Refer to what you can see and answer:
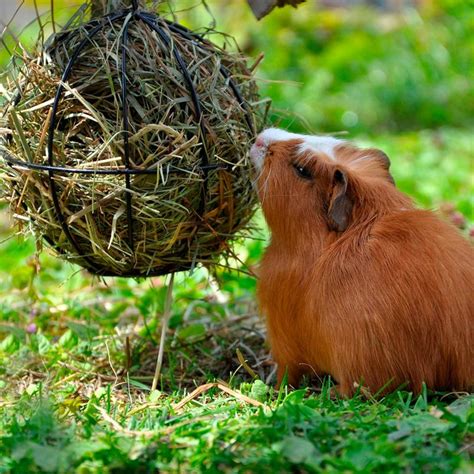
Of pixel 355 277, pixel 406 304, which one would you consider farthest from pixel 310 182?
pixel 406 304

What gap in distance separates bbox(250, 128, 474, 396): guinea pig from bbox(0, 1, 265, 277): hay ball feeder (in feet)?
0.77

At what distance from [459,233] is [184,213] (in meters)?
1.09

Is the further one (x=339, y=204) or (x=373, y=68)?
(x=373, y=68)

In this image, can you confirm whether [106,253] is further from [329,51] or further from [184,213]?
[329,51]

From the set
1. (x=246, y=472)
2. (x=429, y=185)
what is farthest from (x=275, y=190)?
(x=429, y=185)

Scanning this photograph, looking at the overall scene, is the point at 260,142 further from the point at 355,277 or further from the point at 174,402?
the point at 174,402

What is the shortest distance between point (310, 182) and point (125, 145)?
28.9 inches

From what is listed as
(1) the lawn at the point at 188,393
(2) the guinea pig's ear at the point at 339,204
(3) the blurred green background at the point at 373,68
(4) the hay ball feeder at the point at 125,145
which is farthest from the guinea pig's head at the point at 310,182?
(3) the blurred green background at the point at 373,68

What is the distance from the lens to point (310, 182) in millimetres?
3129

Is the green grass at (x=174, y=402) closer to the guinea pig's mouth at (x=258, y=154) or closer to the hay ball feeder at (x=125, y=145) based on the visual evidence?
the hay ball feeder at (x=125, y=145)

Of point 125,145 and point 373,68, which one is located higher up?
point 373,68

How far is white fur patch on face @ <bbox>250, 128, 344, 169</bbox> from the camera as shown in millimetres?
3191

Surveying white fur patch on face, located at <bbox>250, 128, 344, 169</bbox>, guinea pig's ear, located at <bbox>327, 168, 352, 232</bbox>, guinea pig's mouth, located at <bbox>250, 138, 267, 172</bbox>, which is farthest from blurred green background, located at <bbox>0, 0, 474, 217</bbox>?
guinea pig's ear, located at <bbox>327, 168, 352, 232</bbox>

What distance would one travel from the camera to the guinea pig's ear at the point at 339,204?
3.00 meters
